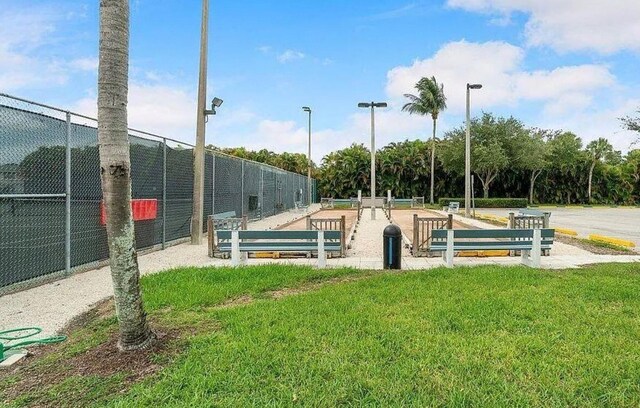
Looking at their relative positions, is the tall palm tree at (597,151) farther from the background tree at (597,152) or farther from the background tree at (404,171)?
the background tree at (404,171)

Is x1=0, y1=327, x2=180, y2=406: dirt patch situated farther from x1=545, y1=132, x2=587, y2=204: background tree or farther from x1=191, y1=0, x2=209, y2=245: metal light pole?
x1=545, y1=132, x2=587, y2=204: background tree

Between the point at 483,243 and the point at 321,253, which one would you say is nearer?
the point at 321,253

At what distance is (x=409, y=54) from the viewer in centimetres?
1717

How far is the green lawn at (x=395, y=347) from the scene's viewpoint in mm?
3053

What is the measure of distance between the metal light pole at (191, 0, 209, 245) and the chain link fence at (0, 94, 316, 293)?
61 cm

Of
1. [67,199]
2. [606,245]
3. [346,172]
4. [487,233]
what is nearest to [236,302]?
[67,199]

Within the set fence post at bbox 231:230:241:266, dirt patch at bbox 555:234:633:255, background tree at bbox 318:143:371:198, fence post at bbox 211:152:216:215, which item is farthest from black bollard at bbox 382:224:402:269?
background tree at bbox 318:143:371:198

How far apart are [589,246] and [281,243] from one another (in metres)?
8.27

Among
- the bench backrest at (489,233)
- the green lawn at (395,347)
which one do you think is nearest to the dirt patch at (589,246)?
the bench backrest at (489,233)

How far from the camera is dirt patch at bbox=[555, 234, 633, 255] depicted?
1037cm

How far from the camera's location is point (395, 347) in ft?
12.8

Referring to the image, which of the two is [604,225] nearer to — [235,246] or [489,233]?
[489,233]

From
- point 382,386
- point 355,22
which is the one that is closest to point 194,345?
point 382,386

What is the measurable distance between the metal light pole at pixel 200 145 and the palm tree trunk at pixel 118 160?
7.97 metres
